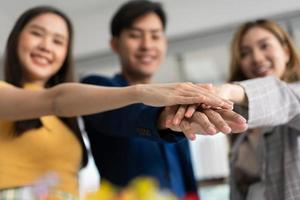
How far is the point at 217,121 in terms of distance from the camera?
0.40m

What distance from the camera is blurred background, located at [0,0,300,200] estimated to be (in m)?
0.51

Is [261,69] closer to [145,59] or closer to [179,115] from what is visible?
[145,59]

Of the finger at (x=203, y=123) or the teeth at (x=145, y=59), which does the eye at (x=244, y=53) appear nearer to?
the teeth at (x=145, y=59)

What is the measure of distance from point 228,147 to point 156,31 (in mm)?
267

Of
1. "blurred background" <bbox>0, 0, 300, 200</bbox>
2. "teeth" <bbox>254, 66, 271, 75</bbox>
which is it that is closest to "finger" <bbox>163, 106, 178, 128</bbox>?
"blurred background" <bbox>0, 0, 300, 200</bbox>

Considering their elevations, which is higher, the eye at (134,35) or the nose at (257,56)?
the eye at (134,35)

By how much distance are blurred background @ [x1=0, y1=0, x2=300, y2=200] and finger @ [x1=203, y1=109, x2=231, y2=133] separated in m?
0.13

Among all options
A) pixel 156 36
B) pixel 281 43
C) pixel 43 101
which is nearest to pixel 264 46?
pixel 281 43

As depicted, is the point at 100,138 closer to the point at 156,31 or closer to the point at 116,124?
the point at 116,124

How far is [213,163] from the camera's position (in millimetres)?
936

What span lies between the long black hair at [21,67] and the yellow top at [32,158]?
1 cm

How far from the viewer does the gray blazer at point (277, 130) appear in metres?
0.51

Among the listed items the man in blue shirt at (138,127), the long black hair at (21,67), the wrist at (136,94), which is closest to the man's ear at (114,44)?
the man in blue shirt at (138,127)

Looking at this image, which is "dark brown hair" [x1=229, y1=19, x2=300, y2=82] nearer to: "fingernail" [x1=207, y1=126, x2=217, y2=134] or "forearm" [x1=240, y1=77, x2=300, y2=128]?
"forearm" [x1=240, y1=77, x2=300, y2=128]
